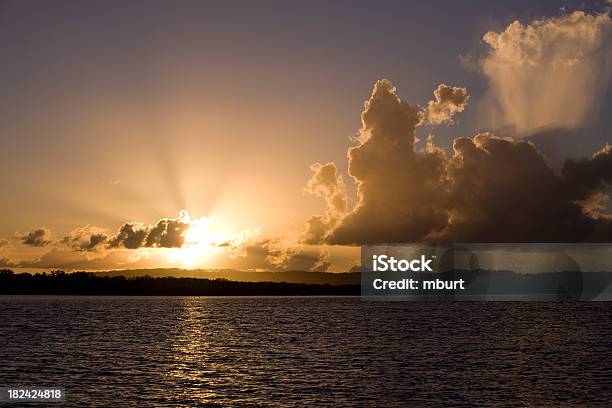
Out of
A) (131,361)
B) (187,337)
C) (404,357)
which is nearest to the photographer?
(131,361)

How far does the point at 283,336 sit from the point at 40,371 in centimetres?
6076

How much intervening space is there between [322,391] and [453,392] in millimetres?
11384

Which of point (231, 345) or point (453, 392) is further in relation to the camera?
point (231, 345)

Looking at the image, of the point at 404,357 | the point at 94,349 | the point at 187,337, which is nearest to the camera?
the point at 404,357

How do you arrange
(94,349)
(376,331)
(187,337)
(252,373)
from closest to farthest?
(252,373) → (94,349) → (187,337) → (376,331)

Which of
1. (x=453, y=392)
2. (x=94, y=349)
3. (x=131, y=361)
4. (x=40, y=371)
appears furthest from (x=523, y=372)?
(x=94, y=349)

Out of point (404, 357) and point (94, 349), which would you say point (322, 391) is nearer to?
point (404, 357)

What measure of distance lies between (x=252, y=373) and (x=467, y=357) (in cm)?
3198

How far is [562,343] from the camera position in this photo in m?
122

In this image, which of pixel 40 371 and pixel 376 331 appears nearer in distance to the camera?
pixel 40 371

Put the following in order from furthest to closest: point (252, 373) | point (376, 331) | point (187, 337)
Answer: point (376, 331) < point (187, 337) < point (252, 373)

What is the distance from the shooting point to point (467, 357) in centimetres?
9738

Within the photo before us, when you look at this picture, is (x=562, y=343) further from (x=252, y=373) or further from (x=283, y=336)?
(x=252, y=373)

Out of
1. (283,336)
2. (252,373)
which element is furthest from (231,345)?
(252,373)
